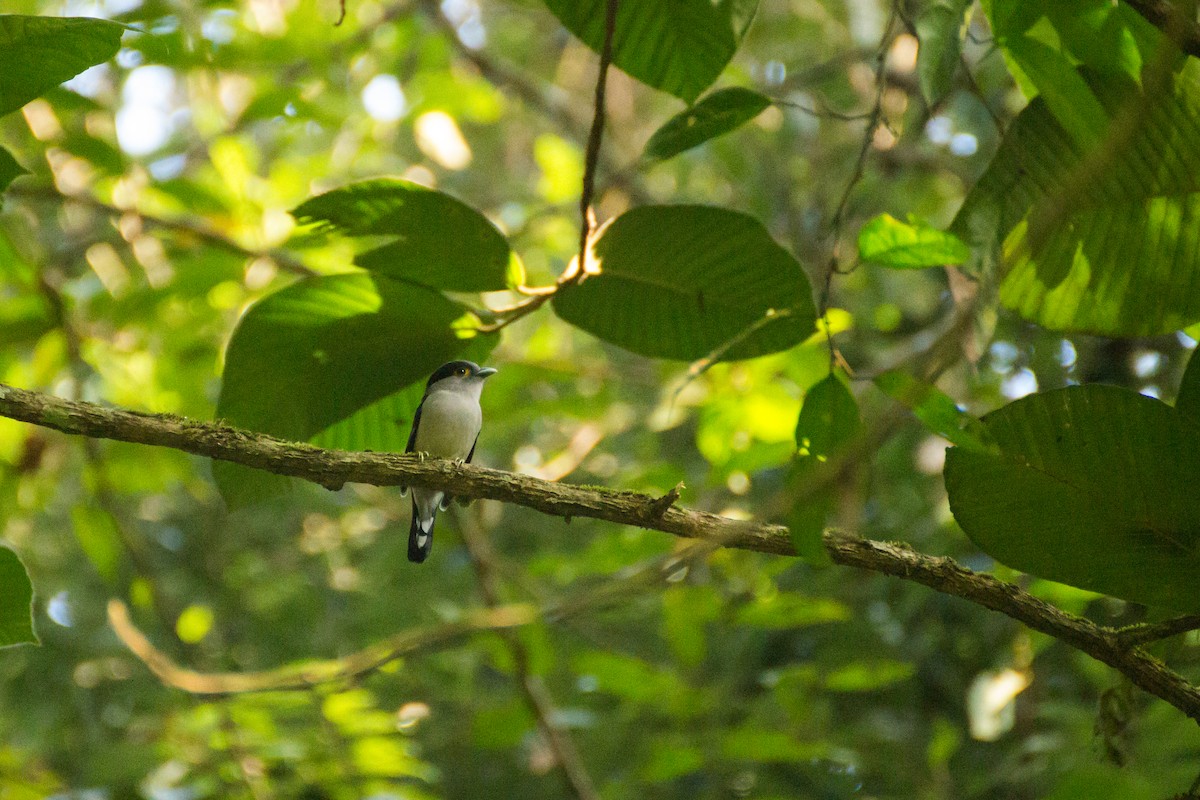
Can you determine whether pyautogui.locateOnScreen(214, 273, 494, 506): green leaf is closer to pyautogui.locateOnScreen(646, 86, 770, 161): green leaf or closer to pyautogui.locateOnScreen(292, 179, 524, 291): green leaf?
pyautogui.locateOnScreen(292, 179, 524, 291): green leaf

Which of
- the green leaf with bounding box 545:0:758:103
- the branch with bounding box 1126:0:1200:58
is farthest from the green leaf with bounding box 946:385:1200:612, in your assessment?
the green leaf with bounding box 545:0:758:103

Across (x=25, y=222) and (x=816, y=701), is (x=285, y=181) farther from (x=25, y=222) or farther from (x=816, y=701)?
(x=816, y=701)

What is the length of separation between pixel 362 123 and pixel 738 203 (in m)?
2.42

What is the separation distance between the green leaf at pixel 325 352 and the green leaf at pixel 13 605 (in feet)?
1.68

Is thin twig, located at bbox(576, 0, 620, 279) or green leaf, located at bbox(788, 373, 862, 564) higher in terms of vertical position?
thin twig, located at bbox(576, 0, 620, 279)

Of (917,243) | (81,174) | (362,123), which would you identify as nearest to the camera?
(917,243)

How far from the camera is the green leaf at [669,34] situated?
200 cm

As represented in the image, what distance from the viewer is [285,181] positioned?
4.67 m

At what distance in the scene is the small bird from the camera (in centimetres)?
436

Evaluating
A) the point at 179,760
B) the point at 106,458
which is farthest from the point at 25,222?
the point at 179,760

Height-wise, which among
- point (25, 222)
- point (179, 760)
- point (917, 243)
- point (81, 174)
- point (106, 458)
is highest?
point (81, 174)

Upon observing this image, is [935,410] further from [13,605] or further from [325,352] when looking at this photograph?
[13,605]

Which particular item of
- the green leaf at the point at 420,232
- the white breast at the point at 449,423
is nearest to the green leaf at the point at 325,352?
the green leaf at the point at 420,232

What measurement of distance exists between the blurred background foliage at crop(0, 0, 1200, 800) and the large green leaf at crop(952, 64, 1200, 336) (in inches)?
12.1
